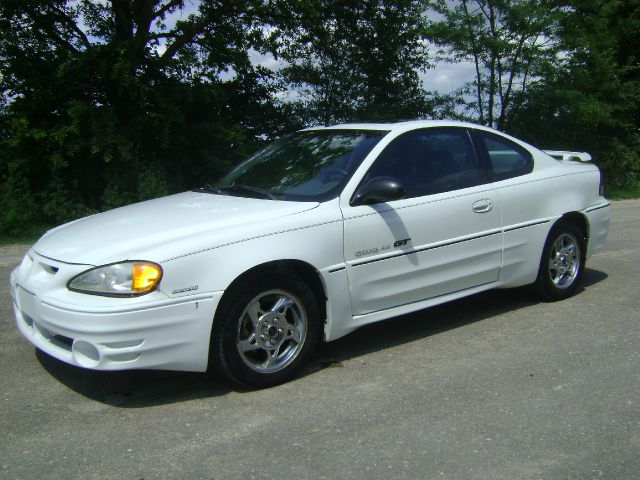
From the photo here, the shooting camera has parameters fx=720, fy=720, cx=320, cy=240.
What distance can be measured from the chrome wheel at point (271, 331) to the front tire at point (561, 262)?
8.35ft

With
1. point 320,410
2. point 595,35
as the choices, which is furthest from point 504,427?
point 595,35

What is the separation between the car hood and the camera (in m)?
4.04

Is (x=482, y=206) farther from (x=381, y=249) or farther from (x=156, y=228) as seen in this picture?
(x=156, y=228)

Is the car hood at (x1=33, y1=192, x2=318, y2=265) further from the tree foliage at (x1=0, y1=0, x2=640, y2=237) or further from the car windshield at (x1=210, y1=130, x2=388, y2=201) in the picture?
the tree foliage at (x1=0, y1=0, x2=640, y2=237)

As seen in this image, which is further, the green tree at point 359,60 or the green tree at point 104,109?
the green tree at point 359,60

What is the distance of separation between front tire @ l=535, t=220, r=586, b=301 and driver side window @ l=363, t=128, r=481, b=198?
104cm

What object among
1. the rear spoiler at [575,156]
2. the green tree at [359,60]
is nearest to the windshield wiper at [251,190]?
the rear spoiler at [575,156]

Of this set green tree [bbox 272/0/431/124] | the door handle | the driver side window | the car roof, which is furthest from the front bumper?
green tree [bbox 272/0/431/124]

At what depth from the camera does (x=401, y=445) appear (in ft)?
11.8

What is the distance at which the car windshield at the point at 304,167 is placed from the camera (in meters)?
4.85

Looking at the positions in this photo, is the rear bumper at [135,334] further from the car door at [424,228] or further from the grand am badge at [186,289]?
the car door at [424,228]

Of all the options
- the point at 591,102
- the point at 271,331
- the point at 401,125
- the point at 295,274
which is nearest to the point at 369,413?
the point at 271,331

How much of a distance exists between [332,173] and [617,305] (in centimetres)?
297

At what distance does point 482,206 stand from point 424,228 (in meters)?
0.64
